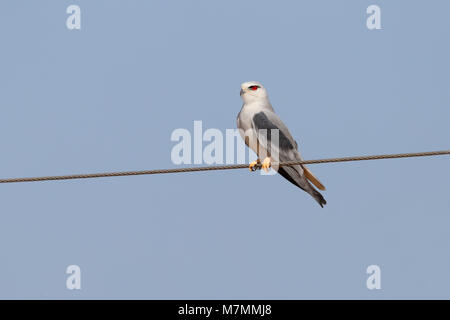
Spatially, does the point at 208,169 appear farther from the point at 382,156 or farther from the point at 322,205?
the point at 322,205

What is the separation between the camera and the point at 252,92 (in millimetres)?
10820

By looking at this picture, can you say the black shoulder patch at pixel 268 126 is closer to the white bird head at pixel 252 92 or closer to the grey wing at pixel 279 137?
the grey wing at pixel 279 137

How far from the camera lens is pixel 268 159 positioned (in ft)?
33.2

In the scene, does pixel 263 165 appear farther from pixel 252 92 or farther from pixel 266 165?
pixel 252 92

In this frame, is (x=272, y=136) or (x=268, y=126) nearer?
(x=272, y=136)

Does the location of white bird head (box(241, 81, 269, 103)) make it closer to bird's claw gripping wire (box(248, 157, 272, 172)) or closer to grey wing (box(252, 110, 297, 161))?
grey wing (box(252, 110, 297, 161))

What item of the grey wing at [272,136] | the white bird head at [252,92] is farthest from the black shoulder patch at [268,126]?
the white bird head at [252,92]

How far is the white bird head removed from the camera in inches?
425

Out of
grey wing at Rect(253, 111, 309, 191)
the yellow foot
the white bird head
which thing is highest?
the white bird head

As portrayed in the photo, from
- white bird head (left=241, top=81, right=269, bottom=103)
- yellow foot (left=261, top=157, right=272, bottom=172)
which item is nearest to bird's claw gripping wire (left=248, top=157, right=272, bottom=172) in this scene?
yellow foot (left=261, top=157, right=272, bottom=172)

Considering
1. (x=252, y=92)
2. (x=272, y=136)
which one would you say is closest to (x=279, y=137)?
(x=272, y=136)

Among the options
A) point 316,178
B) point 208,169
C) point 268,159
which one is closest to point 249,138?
point 268,159

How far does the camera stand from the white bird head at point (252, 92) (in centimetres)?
1080

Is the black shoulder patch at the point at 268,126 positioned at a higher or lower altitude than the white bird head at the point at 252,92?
lower
